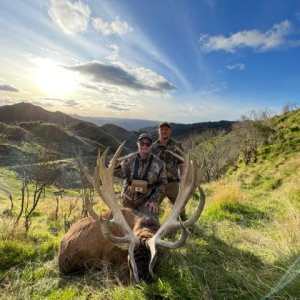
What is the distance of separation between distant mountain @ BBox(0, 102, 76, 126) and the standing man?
154 m

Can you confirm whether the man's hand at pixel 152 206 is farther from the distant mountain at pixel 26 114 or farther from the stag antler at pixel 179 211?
the distant mountain at pixel 26 114

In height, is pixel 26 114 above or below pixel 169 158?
below

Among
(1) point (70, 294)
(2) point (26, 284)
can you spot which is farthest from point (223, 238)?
(2) point (26, 284)

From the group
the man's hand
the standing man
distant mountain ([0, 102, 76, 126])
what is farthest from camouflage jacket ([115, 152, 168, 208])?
distant mountain ([0, 102, 76, 126])

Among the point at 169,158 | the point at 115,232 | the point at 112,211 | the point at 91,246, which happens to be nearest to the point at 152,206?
the point at 115,232

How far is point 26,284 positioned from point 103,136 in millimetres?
129804

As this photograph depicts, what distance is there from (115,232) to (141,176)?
149 centimetres

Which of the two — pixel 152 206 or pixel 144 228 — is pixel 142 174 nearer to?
pixel 152 206

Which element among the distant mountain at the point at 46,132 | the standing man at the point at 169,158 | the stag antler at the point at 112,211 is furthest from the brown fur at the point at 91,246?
the distant mountain at the point at 46,132

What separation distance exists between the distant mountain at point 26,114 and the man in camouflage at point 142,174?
15519 centimetres

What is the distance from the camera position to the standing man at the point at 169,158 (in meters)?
7.01

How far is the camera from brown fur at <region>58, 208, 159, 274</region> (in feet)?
14.5

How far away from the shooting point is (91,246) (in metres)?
4.58

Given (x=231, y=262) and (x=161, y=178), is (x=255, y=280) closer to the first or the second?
(x=231, y=262)
